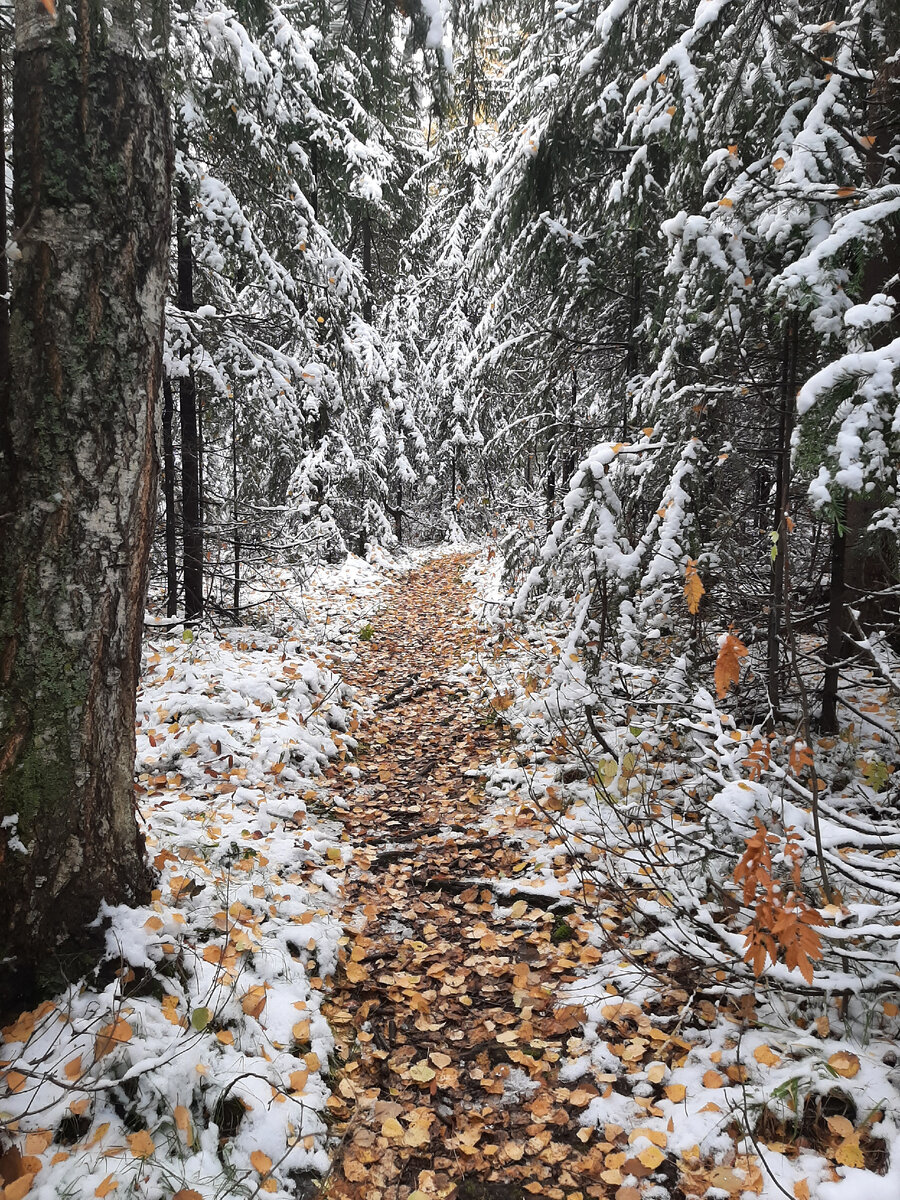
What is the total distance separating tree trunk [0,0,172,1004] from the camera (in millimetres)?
2367

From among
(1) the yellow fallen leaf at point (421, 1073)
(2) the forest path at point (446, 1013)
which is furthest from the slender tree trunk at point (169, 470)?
(1) the yellow fallen leaf at point (421, 1073)

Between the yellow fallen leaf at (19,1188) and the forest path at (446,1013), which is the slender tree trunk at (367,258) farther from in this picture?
the yellow fallen leaf at (19,1188)

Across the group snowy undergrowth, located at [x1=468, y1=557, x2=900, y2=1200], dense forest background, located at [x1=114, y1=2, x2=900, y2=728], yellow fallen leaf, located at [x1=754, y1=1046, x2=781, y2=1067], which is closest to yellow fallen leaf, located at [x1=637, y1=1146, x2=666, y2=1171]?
snowy undergrowth, located at [x1=468, y1=557, x2=900, y2=1200]

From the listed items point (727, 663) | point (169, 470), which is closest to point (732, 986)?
point (727, 663)

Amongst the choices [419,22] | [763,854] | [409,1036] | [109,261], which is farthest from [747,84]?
[409,1036]

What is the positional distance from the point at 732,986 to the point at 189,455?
6.94m

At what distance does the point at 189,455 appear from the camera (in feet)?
24.1

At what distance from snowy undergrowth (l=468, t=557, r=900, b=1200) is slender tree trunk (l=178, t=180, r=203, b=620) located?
15.6 feet

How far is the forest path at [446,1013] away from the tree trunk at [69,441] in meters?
1.33

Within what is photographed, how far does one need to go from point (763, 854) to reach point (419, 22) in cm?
319

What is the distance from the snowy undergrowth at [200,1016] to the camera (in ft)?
6.89

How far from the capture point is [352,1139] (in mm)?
2527

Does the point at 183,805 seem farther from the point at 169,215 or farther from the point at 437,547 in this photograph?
the point at 437,547

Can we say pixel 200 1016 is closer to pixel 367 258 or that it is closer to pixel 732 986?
pixel 732 986
